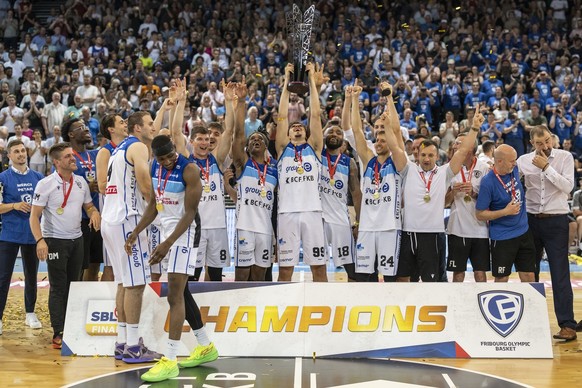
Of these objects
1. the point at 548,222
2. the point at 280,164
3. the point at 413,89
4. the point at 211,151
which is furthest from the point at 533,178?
the point at 413,89

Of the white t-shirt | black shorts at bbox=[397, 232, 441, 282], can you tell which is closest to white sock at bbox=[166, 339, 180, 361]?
the white t-shirt

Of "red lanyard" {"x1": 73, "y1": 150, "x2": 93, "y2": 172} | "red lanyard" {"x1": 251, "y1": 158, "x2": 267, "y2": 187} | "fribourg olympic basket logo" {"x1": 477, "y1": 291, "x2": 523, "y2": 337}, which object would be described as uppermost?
"red lanyard" {"x1": 73, "y1": 150, "x2": 93, "y2": 172}

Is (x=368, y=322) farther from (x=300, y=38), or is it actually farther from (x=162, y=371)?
(x=300, y=38)

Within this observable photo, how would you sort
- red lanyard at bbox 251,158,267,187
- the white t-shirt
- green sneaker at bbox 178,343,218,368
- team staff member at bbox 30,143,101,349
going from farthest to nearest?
red lanyard at bbox 251,158,267,187, the white t-shirt, team staff member at bbox 30,143,101,349, green sneaker at bbox 178,343,218,368

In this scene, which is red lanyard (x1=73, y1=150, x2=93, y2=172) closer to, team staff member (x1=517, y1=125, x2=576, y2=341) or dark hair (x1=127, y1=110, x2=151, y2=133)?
dark hair (x1=127, y1=110, x2=151, y2=133)

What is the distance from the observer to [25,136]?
18.7 meters

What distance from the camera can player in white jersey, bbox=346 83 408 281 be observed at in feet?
29.0

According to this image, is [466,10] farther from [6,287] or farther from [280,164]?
[6,287]

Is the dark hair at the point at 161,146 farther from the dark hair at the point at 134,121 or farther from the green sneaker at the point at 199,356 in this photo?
the green sneaker at the point at 199,356

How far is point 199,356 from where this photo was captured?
7.64 m

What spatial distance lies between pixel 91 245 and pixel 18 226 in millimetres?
927

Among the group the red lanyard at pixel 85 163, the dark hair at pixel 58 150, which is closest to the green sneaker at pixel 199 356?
the dark hair at pixel 58 150

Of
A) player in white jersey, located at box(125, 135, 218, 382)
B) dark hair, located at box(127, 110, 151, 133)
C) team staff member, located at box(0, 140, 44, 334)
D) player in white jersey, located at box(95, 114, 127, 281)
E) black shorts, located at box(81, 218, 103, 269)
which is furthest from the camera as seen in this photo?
black shorts, located at box(81, 218, 103, 269)

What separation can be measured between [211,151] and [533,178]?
377 cm
